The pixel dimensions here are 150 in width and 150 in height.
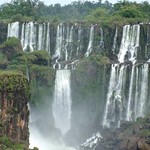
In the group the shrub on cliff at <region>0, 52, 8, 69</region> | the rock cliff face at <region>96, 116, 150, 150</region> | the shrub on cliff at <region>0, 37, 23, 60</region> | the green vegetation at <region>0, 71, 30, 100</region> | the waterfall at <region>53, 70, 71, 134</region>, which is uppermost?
the shrub on cliff at <region>0, 37, 23, 60</region>

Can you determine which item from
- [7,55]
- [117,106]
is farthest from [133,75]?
[7,55]

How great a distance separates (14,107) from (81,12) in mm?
50446

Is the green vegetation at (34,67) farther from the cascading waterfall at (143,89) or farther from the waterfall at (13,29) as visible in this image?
the cascading waterfall at (143,89)

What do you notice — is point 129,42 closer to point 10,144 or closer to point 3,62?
point 3,62

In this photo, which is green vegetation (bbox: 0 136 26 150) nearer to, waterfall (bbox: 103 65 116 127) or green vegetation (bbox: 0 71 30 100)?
green vegetation (bbox: 0 71 30 100)

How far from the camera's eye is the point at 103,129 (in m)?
42.5

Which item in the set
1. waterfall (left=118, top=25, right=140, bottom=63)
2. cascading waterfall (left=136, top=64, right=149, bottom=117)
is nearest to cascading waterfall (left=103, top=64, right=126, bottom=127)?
cascading waterfall (left=136, top=64, right=149, bottom=117)

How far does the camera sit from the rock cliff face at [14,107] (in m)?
31.8

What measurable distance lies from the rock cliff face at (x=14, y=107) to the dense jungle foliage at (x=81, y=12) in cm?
1841

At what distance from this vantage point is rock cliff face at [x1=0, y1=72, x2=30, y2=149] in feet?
104

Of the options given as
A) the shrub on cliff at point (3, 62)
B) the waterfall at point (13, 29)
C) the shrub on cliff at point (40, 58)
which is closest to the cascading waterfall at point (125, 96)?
the shrub on cliff at point (40, 58)

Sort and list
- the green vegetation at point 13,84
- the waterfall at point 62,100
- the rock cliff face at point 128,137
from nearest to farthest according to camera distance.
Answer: the green vegetation at point 13,84
the rock cliff face at point 128,137
the waterfall at point 62,100

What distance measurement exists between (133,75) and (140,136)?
824 cm

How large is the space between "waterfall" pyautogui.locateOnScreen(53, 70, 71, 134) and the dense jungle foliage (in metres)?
7.21
